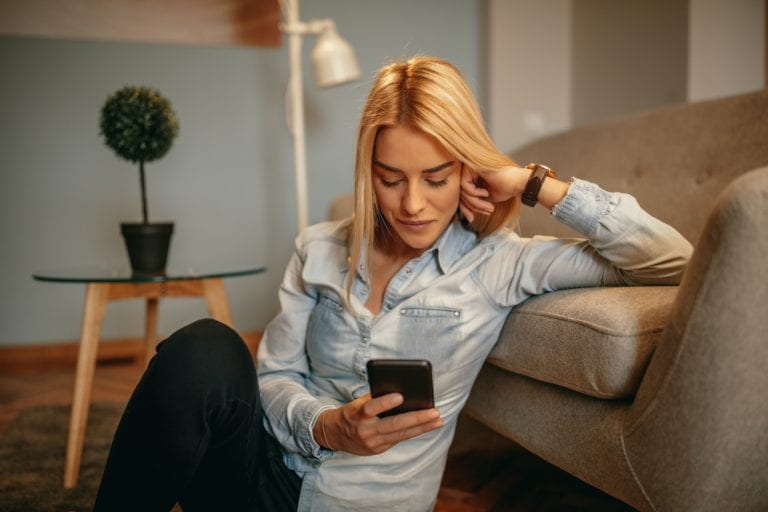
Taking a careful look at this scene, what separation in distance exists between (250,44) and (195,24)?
0.22 metres

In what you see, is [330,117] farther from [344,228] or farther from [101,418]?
[344,228]

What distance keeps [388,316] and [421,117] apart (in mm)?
283

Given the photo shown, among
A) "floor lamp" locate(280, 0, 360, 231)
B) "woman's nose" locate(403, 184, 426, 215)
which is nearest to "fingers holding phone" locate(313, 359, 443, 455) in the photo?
"woman's nose" locate(403, 184, 426, 215)

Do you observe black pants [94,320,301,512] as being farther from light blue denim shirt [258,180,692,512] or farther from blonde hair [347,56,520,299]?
blonde hair [347,56,520,299]

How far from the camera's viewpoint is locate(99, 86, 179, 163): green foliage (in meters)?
1.50

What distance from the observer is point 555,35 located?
2.91 meters

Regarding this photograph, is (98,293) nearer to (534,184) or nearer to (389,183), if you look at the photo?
(389,183)

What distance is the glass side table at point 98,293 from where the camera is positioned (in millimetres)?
1363

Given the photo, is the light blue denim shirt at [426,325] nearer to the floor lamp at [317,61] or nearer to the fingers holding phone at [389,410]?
the fingers holding phone at [389,410]

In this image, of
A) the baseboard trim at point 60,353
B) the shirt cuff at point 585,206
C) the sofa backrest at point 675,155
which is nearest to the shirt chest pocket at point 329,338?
the shirt cuff at point 585,206

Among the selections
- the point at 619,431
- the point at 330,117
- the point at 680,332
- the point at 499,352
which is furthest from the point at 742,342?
the point at 330,117

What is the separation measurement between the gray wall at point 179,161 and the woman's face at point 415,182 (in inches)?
62.6

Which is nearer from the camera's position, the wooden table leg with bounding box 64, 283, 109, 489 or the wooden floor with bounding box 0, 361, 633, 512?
the wooden floor with bounding box 0, 361, 633, 512

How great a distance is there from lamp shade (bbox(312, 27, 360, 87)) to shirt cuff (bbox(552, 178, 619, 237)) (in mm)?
1594
